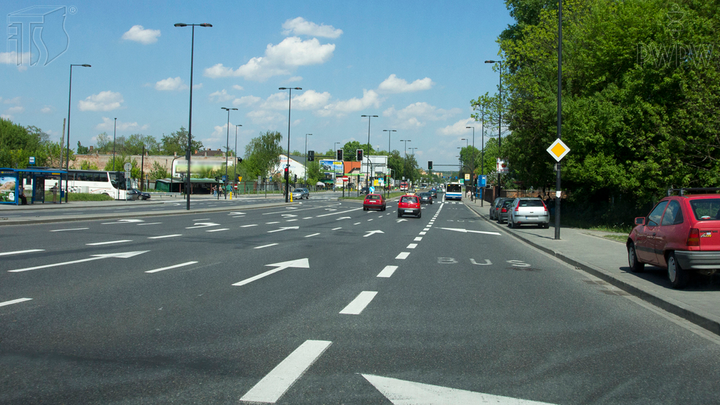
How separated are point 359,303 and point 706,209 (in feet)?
18.2

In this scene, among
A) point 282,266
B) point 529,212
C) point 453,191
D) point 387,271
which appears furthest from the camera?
point 453,191

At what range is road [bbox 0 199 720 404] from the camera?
4.12m

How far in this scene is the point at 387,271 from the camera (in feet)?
35.6

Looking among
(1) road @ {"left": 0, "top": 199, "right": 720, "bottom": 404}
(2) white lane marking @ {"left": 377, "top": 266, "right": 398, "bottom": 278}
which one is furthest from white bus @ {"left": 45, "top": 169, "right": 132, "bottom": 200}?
(2) white lane marking @ {"left": 377, "top": 266, "right": 398, "bottom": 278}

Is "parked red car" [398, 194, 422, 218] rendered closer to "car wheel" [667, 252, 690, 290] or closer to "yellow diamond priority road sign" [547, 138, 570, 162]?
"yellow diamond priority road sign" [547, 138, 570, 162]

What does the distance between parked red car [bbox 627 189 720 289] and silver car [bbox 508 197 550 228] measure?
16.4m

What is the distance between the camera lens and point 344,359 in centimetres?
486

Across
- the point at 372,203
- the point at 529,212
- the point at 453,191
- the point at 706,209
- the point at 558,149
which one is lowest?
the point at 372,203

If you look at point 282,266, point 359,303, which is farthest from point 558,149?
point 359,303

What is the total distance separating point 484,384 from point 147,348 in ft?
9.58

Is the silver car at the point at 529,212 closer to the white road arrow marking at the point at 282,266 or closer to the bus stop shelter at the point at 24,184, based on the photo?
the white road arrow marking at the point at 282,266

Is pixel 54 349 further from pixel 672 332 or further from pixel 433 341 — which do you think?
pixel 672 332

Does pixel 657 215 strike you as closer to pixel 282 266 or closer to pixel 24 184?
pixel 282 266

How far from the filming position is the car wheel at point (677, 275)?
343 inches
